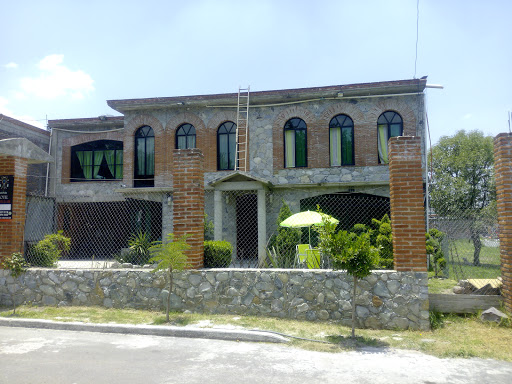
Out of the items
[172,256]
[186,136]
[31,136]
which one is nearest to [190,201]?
[172,256]

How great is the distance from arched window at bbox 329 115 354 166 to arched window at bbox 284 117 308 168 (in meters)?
1.09

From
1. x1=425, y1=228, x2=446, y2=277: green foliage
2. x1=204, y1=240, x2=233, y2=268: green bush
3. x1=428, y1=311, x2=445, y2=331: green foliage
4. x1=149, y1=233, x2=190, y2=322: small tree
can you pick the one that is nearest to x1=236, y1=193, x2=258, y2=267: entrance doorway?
x1=425, y1=228, x2=446, y2=277: green foliage

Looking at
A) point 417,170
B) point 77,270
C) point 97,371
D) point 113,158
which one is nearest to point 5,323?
point 77,270

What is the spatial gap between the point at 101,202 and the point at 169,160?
161 inches

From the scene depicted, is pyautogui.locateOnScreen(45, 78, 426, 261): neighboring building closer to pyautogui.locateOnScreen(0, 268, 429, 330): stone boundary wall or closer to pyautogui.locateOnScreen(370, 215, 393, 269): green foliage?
pyautogui.locateOnScreen(370, 215, 393, 269): green foliage

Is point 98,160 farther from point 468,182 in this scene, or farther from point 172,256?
point 468,182

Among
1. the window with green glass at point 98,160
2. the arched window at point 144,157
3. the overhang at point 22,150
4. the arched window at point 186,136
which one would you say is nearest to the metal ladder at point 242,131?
the arched window at point 186,136

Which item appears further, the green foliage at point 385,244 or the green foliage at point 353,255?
the green foliage at point 385,244

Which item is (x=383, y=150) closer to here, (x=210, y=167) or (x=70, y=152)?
(x=210, y=167)

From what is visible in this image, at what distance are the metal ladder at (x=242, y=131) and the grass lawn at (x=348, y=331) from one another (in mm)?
9583

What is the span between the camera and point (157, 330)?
6.41 meters

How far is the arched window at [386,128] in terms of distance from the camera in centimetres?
1545

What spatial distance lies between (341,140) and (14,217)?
38.1 ft

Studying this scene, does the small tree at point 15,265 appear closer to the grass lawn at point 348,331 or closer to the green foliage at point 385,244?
the grass lawn at point 348,331
